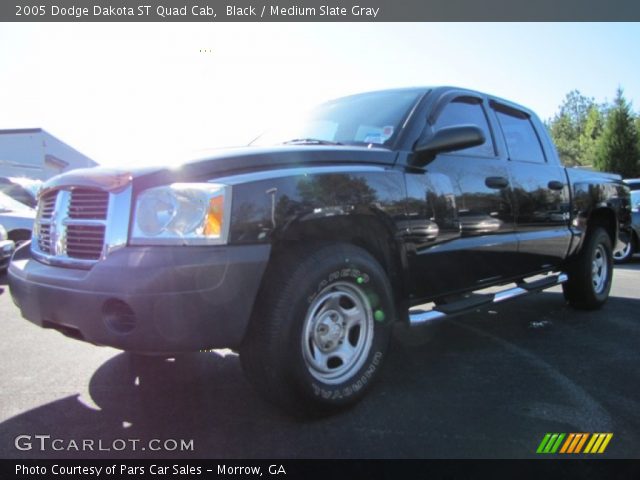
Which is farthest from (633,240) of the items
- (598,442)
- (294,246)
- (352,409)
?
(294,246)

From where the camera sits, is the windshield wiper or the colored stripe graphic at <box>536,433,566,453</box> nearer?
the colored stripe graphic at <box>536,433,566,453</box>

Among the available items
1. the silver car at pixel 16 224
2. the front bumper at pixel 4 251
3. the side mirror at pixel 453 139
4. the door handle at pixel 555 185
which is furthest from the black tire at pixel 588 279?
the silver car at pixel 16 224

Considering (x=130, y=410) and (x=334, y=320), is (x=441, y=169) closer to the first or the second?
(x=334, y=320)

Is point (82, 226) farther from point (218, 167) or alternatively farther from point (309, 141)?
point (309, 141)

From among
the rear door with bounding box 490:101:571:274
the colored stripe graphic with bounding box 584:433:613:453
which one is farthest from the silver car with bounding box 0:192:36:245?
the colored stripe graphic with bounding box 584:433:613:453

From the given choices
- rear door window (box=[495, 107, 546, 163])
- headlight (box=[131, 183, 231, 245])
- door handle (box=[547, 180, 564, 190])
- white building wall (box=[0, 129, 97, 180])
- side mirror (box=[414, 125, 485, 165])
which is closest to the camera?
headlight (box=[131, 183, 231, 245])

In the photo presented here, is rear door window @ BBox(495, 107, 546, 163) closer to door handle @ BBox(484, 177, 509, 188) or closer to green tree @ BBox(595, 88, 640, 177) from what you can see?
door handle @ BBox(484, 177, 509, 188)

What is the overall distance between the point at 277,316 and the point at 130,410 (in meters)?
1.05

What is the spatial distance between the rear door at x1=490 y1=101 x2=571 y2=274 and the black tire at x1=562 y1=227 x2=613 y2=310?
1.57 ft

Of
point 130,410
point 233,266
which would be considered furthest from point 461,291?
point 130,410

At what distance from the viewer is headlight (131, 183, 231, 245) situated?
224cm

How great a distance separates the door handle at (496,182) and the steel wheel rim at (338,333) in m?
1.51

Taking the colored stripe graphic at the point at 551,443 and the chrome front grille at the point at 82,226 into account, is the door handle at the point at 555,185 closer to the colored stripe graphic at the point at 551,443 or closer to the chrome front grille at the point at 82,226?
the colored stripe graphic at the point at 551,443
